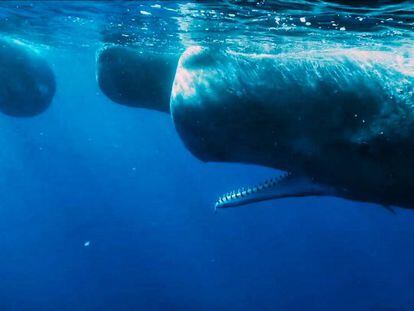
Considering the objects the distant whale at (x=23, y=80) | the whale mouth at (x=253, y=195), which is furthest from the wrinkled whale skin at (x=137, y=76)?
the distant whale at (x=23, y=80)

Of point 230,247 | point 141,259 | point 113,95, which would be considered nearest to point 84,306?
point 141,259

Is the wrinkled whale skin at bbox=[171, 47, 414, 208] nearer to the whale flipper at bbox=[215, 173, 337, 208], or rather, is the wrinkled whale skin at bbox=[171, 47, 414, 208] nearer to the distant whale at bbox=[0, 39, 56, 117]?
the whale flipper at bbox=[215, 173, 337, 208]

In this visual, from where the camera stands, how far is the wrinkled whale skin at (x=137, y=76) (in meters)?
8.98

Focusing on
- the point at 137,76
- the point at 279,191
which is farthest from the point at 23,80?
the point at 279,191

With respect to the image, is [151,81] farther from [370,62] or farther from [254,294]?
[254,294]

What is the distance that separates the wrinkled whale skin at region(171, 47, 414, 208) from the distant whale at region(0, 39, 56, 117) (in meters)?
8.37

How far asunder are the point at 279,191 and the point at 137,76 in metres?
4.61

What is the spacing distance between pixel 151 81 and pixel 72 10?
6.52 meters

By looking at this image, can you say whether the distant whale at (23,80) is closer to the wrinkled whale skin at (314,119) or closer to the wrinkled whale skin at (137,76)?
the wrinkled whale skin at (137,76)

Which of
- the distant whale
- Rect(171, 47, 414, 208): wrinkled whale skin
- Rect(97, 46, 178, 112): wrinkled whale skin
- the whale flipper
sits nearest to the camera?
Rect(171, 47, 414, 208): wrinkled whale skin

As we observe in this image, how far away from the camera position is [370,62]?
19.4 ft

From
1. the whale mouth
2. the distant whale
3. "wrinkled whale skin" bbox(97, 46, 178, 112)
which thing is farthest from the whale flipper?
the distant whale

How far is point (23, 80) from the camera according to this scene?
12766 millimetres

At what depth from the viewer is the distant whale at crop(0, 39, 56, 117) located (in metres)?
12.6
